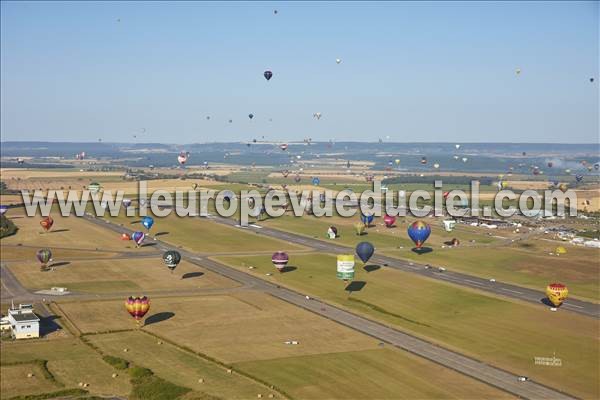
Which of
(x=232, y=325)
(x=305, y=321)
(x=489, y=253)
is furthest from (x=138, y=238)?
(x=489, y=253)

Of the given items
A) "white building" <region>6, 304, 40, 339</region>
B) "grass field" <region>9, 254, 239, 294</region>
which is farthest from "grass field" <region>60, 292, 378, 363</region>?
"grass field" <region>9, 254, 239, 294</region>

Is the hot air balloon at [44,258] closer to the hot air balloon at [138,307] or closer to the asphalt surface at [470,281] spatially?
the hot air balloon at [138,307]

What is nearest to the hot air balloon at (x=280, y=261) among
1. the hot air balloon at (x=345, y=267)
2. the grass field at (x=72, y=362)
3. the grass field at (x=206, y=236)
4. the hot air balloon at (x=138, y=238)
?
the hot air balloon at (x=345, y=267)

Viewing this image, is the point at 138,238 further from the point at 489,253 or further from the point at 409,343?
the point at 409,343

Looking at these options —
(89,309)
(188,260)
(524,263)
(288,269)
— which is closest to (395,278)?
(288,269)

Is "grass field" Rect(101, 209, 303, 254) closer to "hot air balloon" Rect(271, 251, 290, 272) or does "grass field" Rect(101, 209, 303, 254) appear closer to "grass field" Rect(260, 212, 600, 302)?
"grass field" Rect(260, 212, 600, 302)

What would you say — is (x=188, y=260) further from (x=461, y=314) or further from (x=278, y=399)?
(x=278, y=399)
